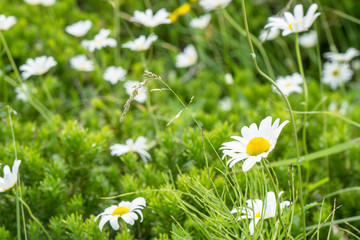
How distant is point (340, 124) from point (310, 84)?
0.50 m

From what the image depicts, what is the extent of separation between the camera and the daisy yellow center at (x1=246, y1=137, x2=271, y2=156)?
1008 millimetres

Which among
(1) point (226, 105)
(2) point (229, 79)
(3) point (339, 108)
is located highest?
(2) point (229, 79)

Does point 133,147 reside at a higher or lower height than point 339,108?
higher

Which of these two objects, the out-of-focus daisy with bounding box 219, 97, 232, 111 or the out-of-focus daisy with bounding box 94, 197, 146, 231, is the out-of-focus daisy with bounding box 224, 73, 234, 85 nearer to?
the out-of-focus daisy with bounding box 219, 97, 232, 111

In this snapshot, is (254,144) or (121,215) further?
(121,215)

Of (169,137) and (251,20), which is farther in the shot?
(251,20)

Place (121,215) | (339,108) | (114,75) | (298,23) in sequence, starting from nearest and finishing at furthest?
1. (121,215)
2. (298,23)
3. (114,75)
4. (339,108)

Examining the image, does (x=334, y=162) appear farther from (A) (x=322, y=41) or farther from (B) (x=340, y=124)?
(A) (x=322, y=41)

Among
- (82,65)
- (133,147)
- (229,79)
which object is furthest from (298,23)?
(82,65)

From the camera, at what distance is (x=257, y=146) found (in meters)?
1.01

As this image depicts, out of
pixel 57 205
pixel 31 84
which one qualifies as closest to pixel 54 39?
pixel 31 84

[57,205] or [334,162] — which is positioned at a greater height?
[57,205]

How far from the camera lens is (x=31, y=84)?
7.72 ft

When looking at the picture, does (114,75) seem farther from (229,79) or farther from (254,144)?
(254,144)
